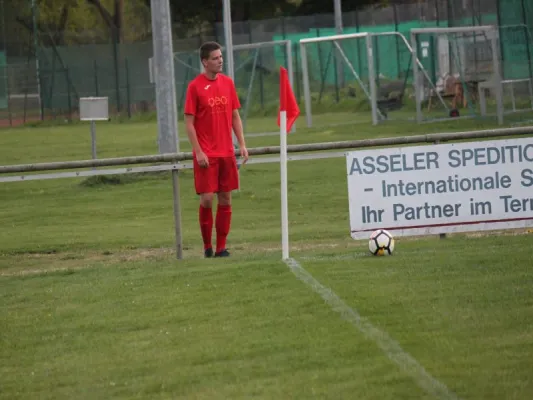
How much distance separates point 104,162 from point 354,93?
31.9m

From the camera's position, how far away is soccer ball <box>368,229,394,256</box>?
11.5 metres

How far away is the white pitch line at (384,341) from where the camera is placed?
6198mm

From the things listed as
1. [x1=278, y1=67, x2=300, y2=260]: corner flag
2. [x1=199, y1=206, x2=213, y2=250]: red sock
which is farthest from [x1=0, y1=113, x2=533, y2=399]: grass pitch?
[x1=278, y1=67, x2=300, y2=260]: corner flag

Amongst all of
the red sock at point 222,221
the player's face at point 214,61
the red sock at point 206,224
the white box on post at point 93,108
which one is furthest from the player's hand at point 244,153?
the white box on post at point 93,108

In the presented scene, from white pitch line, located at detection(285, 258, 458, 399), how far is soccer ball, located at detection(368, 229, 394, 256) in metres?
1.28

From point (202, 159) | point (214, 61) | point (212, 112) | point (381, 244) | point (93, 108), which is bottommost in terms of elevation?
point (381, 244)

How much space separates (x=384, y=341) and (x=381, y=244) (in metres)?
4.12

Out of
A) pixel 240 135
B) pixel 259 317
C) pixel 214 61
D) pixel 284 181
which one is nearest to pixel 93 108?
pixel 240 135

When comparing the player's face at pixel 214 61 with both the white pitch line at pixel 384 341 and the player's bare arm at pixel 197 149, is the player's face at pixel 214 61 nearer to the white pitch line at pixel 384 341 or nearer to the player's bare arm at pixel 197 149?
the player's bare arm at pixel 197 149

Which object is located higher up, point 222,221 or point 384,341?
point 222,221

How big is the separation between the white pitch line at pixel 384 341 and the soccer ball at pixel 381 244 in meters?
1.28

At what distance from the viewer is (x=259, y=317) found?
27.9 feet

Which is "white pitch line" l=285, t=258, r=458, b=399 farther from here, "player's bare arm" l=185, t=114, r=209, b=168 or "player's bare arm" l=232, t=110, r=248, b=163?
"player's bare arm" l=232, t=110, r=248, b=163

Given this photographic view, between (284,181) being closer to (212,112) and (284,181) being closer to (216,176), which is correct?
(216,176)
